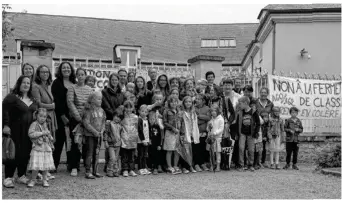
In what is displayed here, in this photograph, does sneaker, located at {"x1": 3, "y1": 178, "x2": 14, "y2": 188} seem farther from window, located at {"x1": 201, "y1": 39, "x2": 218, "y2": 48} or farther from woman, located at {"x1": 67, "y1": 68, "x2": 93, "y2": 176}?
window, located at {"x1": 201, "y1": 39, "x2": 218, "y2": 48}

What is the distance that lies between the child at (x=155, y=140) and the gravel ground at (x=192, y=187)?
0.39 m

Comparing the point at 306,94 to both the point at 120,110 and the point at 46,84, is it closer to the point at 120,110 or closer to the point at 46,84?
the point at 120,110

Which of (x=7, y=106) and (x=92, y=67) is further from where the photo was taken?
(x=92, y=67)

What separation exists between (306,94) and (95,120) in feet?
21.2

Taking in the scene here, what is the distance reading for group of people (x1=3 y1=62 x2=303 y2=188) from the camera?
737 centimetres

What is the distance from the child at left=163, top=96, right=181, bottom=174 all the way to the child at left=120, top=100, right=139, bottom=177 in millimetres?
630

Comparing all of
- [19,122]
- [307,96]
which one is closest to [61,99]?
[19,122]

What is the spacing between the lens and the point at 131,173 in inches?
340

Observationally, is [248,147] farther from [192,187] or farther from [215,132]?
[192,187]

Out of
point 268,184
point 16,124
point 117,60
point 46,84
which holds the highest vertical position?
point 117,60

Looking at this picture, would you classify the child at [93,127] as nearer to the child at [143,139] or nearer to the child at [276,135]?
the child at [143,139]

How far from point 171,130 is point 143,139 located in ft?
1.99

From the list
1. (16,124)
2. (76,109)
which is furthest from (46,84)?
(16,124)

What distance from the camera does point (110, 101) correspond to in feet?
29.2
